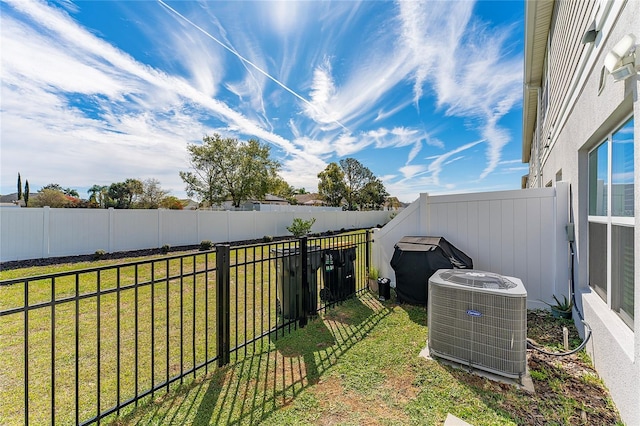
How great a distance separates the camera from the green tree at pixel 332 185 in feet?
116

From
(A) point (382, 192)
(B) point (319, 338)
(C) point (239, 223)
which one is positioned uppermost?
(A) point (382, 192)

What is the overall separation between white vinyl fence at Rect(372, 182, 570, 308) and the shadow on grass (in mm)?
2408

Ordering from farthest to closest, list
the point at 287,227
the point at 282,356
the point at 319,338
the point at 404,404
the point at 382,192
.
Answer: the point at 382,192 → the point at 287,227 → the point at 319,338 → the point at 282,356 → the point at 404,404

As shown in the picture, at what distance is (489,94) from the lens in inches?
333

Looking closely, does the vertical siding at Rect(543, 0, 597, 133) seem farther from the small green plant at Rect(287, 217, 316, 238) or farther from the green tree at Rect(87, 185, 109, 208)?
the green tree at Rect(87, 185, 109, 208)

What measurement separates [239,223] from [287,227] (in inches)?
137

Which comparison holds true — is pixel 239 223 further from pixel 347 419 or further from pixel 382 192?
pixel 382 192

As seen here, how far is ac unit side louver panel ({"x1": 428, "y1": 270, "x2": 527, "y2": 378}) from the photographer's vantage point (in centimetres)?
240

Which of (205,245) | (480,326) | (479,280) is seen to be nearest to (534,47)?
(479,280)

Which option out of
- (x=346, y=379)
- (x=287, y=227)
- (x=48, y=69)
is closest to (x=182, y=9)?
(x=48, y=69)

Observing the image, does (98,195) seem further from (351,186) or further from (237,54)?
(237,54)

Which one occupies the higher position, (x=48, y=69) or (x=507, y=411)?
(x=48, y=69)

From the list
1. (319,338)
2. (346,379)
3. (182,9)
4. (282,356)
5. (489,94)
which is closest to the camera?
(346,379)

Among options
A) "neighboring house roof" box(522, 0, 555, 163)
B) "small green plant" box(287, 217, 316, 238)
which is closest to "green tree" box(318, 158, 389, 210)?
"small green plant" box(287, 217, 316, 238)
